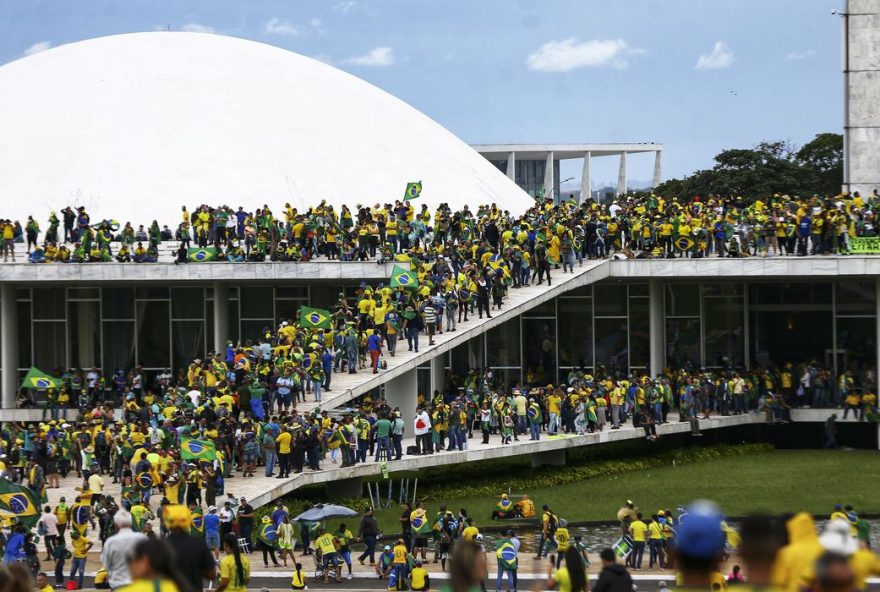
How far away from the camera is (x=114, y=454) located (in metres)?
27.0

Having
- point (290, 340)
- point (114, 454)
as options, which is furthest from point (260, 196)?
point (114, 454)

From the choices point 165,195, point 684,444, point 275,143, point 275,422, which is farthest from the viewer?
point 275,143

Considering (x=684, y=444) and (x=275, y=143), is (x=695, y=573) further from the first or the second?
(x=275, y=143)

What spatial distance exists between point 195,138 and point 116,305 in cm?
750

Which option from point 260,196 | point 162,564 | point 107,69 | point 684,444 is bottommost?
point 684,444

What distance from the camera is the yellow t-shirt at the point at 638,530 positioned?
22.1m

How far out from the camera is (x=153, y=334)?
39.8 m

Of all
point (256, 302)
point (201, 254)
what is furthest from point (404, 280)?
point (256, 302)

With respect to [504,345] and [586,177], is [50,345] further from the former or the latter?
[586,177]

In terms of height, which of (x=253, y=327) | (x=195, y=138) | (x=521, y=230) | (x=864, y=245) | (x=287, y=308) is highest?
(x=195, y=138)

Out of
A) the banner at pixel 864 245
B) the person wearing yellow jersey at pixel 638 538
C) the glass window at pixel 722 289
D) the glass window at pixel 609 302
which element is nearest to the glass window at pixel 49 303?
the glass window at pixel 609 302

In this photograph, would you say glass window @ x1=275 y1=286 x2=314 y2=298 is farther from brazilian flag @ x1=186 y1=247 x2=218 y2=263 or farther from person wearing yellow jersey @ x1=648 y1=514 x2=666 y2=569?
person wearing yellow jersey @ x1=648 y1=514 x2=666 y2=569

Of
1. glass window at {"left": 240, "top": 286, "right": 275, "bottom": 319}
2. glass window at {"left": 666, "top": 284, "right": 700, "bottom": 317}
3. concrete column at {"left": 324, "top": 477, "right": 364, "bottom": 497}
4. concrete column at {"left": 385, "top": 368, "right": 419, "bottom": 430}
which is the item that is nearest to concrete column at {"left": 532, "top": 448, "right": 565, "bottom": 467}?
concrete column at {"left": 385, "top": 368, "right": 419, "bottom": 430}

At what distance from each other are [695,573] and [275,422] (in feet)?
68.3
